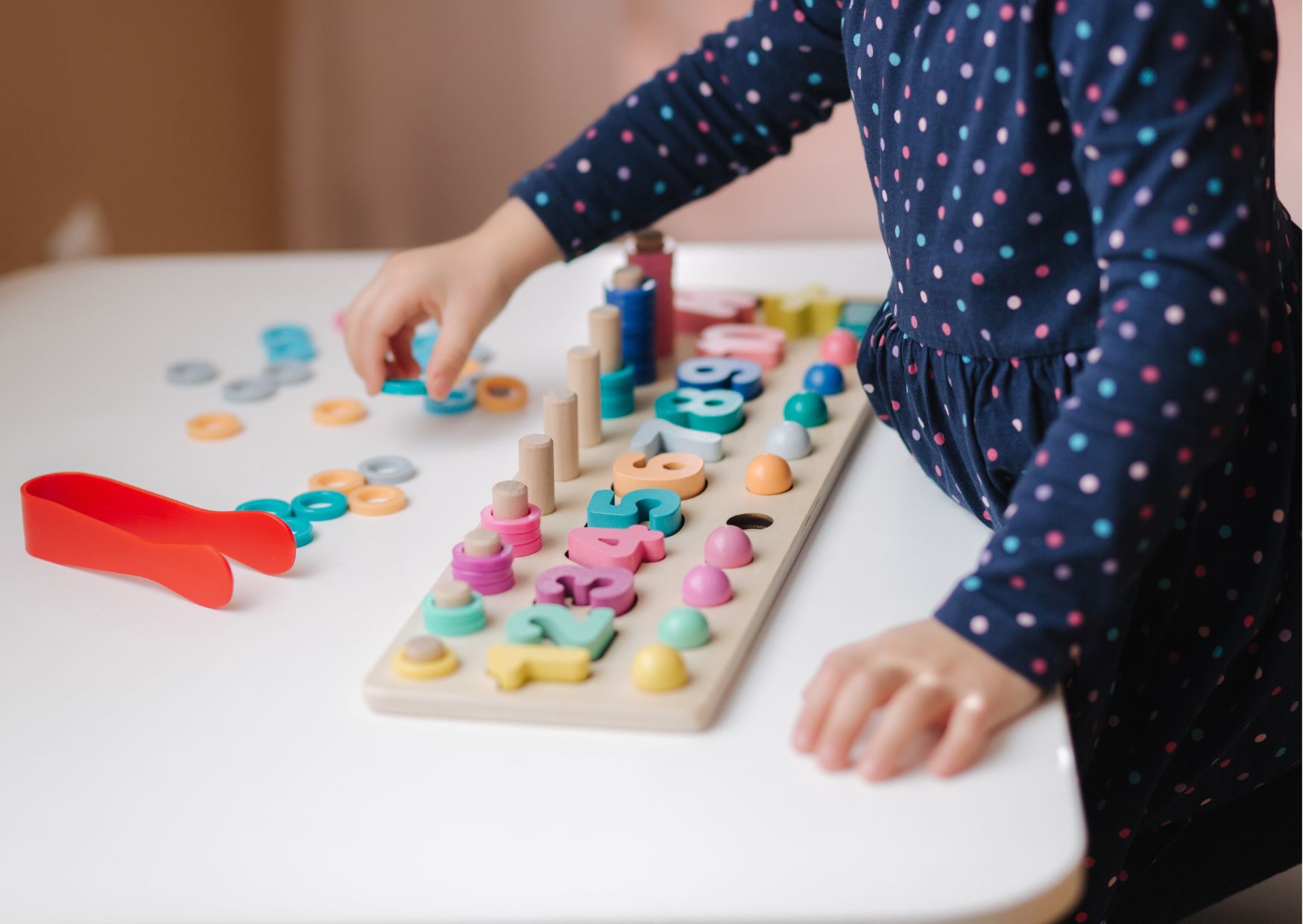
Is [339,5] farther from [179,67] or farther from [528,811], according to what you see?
[528,811]

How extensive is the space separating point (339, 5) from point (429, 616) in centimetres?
119

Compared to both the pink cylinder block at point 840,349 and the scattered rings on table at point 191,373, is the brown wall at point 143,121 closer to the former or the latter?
the scattered rings on table at point 191,373

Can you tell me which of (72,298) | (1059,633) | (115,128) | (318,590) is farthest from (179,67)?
(1059,633)

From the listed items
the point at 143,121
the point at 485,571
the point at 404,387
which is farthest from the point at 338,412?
the point at 143,121

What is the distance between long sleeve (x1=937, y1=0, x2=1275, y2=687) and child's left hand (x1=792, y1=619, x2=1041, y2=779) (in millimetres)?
11

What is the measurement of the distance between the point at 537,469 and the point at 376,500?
92 mm

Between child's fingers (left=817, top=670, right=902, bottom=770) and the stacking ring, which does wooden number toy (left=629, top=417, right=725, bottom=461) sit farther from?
child's fingers (left=817, top=670, right=902, bottom=770)

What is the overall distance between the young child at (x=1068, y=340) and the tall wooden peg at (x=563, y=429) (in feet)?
0.37

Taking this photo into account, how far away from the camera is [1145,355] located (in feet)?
1.50

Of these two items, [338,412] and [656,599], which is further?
[338,412]

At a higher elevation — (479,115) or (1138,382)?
(1138,382)

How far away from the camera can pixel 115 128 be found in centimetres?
125

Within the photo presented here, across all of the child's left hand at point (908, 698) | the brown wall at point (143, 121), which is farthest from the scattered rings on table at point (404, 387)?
the brown wall at point (143, 121)

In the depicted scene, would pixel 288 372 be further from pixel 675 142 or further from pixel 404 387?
pixel 675 142
